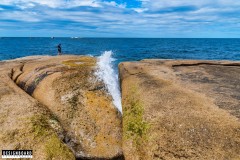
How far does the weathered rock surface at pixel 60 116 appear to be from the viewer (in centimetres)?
1142

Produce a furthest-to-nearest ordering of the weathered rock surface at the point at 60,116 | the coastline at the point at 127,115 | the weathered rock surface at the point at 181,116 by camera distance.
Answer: the weathered rock surface at the point at 60,116, the coastline at the point at 127,115, the weathered rock surface at the point at 181,116

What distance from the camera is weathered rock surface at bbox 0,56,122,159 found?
11422mm

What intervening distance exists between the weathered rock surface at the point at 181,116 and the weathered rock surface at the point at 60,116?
4.26 feet

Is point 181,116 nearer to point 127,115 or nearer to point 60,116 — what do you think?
point 127,115

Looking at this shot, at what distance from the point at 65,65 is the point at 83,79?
3697 millimetres

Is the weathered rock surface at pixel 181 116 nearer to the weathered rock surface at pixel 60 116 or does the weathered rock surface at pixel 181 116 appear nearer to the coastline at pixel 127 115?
the coastline at pixel 127 115

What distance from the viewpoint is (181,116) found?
472 inches

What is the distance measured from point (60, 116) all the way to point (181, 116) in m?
6.72

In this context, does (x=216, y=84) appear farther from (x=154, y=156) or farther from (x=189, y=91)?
(x=154, y=156)

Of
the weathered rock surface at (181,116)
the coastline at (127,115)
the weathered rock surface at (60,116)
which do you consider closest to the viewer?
the weathered rock surface at (181,116)

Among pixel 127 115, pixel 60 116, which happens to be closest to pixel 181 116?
pixel 127 115

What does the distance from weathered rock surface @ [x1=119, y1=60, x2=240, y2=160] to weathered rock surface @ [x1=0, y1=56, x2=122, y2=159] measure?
130 centimetres

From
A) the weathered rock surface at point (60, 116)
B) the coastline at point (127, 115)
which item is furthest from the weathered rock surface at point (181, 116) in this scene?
the weathered rock surface at point (60, 116)

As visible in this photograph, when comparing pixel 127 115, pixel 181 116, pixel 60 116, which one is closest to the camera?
pixel 181 116
